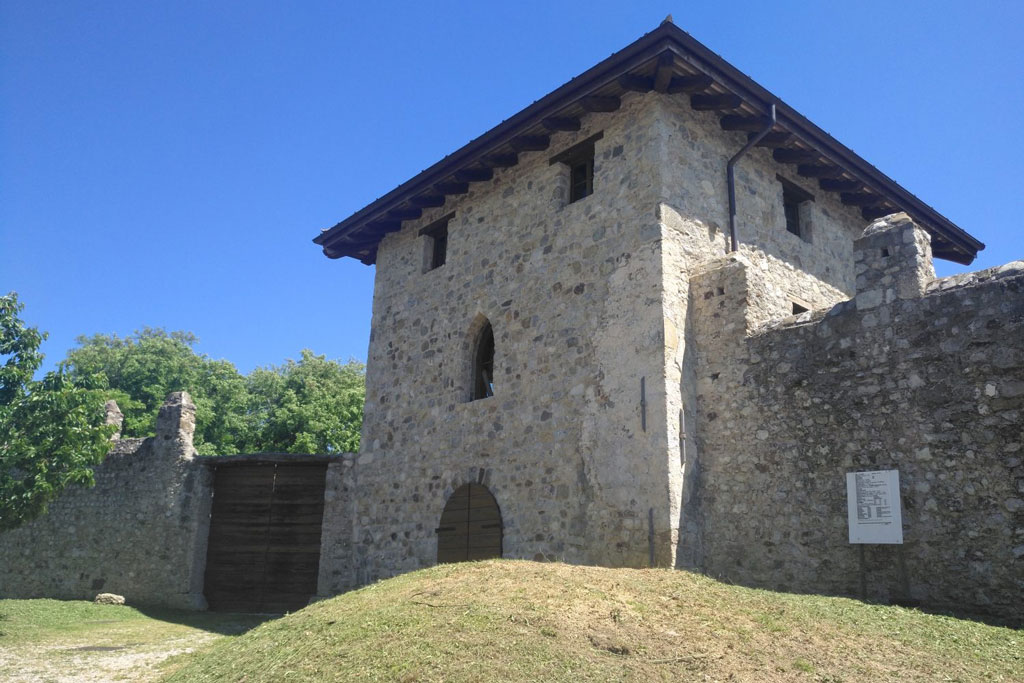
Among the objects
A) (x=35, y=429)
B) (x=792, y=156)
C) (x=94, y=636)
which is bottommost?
(x=94, y=636)

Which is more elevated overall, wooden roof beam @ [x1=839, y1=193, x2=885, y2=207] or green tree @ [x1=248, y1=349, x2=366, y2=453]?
wooden roof beam @ [x1=839, y1=193, x2=885, y2=207]

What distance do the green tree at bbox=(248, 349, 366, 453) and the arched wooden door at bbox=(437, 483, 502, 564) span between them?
1635cm

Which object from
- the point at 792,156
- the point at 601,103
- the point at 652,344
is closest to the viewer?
the point at 652,344

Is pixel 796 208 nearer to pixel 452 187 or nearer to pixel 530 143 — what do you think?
pixel 530 143

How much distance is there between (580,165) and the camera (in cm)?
1210

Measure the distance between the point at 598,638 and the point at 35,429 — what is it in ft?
34.2

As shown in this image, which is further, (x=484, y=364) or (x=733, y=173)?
(x=484, y=364)

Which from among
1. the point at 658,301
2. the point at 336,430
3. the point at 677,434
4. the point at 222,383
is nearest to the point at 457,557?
the point at 677,434

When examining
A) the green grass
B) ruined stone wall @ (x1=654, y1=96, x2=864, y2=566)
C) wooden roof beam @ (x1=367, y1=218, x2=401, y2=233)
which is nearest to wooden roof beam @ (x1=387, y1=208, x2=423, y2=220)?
wooden roof beam @ (x1=367, y1=218, x2=401, y2=233)

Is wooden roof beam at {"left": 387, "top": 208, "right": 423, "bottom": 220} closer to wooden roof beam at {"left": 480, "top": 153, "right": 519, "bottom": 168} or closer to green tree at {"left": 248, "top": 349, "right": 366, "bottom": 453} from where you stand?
wooden roof beam at {"left": 480, "top": 153, "right": 519, "bottom": 168}

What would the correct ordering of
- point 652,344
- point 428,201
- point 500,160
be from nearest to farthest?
1. point 652,344
2. point 500,160
3. point 428,201

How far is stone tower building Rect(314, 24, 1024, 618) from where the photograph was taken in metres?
8.64

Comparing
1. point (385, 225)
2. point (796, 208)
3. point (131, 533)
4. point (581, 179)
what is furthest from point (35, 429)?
point (796, 208)

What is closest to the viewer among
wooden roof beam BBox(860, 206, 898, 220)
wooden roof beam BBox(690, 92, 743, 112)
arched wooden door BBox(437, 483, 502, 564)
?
wooden roof beam BBox(690, 92, 743, 112)
